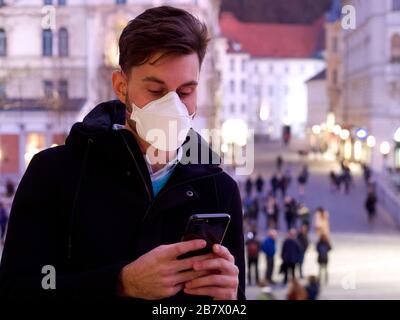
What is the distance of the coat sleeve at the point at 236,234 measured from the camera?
1243 mm

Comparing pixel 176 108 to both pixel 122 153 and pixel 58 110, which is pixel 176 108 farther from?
pixel 58 110

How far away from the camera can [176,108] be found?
3.64ft

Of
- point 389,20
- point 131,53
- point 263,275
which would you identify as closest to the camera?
point 131,53

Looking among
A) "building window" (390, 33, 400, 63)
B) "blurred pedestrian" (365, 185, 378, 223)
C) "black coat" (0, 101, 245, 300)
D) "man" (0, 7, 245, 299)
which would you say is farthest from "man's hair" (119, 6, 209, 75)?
"building window" (390, 33, 400, 63)

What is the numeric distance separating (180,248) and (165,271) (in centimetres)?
4

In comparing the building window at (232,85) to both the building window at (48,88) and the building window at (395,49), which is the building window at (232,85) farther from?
the building window at (48,88)

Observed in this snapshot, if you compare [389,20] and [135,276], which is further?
[389,20]

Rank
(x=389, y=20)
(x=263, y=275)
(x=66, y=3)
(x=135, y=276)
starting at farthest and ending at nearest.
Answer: (x=389, y=20) < (x=66, y=3) < (x=263, y=275) < (x=135, y=276)

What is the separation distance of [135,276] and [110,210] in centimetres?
16

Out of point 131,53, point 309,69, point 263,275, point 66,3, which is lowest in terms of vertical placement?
point 263,275

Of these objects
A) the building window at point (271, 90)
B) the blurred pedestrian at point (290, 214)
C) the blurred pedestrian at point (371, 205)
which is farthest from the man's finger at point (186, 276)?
the building window at point (271, 90)

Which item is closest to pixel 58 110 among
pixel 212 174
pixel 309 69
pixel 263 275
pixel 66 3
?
pixel 66 3

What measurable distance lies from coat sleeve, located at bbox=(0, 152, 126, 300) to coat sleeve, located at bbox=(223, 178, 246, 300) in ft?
0.66
